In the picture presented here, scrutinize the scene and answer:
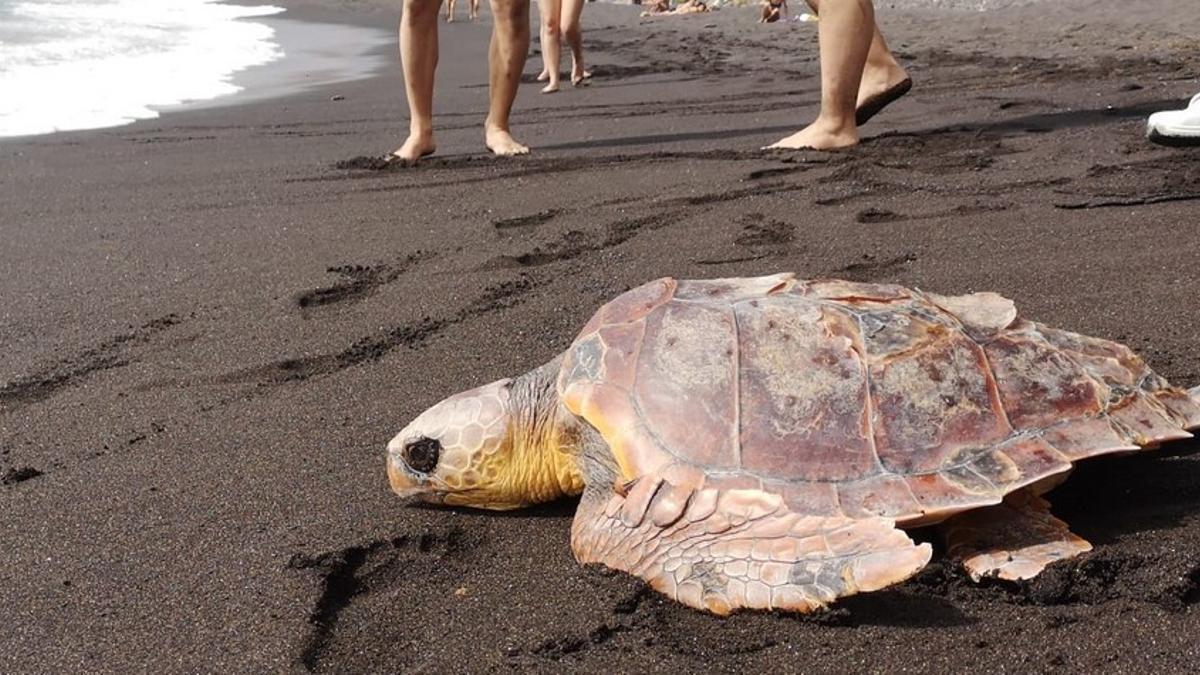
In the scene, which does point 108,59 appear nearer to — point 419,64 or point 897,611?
point 419,64

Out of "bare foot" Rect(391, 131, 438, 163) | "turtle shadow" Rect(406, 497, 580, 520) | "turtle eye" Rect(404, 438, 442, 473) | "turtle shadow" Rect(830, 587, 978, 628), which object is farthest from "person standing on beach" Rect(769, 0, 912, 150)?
"turtle shadow" Rect(830, 587, 978, 628)

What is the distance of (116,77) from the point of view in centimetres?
805

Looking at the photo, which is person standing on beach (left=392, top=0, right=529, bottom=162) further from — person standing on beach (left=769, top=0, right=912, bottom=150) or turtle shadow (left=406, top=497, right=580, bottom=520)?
turtle shadow (left=406, top=497, right=580, bottom=520)

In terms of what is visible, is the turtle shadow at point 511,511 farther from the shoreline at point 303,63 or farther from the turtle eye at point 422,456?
the shoreline at point 303,63

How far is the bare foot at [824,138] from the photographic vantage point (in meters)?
4.28

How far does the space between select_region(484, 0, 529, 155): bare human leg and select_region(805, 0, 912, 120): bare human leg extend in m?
1.23

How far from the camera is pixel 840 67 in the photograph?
13.7 feet

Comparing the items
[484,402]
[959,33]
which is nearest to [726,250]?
[484,402]

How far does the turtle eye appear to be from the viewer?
A: 1.97 meters

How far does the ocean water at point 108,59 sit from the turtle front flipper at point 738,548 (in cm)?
534

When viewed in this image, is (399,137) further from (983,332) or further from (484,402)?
(983,332)

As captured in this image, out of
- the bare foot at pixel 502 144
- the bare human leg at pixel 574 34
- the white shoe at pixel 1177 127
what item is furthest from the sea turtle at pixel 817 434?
the bare human leg at pixel 574 34

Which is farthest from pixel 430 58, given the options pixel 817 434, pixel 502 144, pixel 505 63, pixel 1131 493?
pixel 1131 493

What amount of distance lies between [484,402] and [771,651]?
0.77 metres
